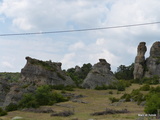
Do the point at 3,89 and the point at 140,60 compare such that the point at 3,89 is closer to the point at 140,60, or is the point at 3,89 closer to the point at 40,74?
the point at 40,74

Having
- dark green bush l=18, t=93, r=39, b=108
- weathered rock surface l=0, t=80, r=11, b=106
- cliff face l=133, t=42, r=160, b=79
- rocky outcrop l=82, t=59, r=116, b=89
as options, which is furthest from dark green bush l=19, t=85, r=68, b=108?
cliff face l=133, t=42, r=160, b=79

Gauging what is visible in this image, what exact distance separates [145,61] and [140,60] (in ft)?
5.94

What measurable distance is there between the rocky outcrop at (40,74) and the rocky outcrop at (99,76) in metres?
4.52

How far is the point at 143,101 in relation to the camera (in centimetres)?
3072

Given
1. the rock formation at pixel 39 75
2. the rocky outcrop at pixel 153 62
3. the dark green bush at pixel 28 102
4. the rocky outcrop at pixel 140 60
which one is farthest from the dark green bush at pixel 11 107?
the rocky outcrop at pixel 140 60

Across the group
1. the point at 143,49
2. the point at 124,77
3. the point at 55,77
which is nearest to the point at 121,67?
the point at 124,77

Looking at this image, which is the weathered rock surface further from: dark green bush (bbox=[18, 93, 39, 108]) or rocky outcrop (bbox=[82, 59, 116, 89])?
rocky outcrop (bbox=[82, 59, 116, 89])

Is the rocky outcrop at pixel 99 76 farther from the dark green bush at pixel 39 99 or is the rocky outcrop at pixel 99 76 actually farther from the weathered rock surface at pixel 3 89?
the dark green bush at pixel 39 99

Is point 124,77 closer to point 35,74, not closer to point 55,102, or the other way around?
point 35,74

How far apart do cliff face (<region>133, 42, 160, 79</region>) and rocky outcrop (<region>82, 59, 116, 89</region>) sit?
12982mm

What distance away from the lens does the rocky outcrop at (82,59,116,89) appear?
55.5m

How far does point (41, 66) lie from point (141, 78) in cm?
2890

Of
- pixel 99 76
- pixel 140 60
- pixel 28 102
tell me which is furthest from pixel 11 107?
pixel 140 60

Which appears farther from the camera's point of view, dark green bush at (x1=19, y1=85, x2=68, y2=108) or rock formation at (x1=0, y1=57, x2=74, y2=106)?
rock formation at (x1=0, y1=57, x2=74, y2=106)
